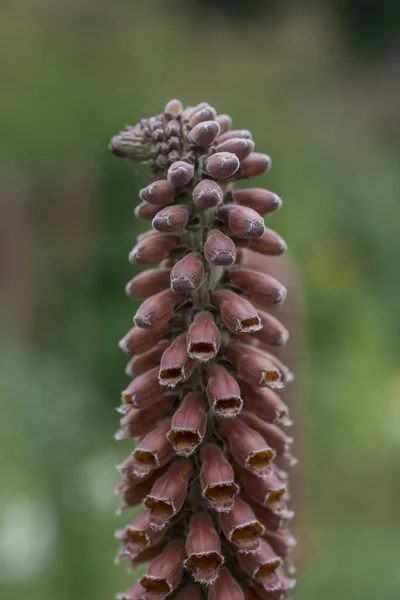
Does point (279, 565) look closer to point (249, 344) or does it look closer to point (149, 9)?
point (249, 344)

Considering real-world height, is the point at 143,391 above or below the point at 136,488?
above

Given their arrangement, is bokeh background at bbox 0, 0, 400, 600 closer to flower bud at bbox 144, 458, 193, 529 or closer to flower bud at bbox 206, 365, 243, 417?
flower bud at bbox 206, 365, 243, 417

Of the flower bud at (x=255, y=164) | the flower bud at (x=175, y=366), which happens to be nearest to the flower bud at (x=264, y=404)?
the flower bud at (x=175, y=366)

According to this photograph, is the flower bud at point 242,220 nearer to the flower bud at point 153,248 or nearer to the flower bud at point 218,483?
the flower bud at point 153,248

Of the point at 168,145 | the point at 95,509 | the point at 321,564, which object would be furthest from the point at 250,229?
the point at 321,564

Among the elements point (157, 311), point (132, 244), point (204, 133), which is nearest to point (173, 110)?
point (204, 133)

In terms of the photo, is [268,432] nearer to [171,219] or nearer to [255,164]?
[171,219]

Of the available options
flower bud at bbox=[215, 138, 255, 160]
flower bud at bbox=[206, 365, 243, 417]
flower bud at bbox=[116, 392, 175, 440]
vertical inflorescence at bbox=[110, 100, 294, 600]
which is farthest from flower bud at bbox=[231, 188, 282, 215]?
flower bud at bbox=[116, 392, 175, 440]
